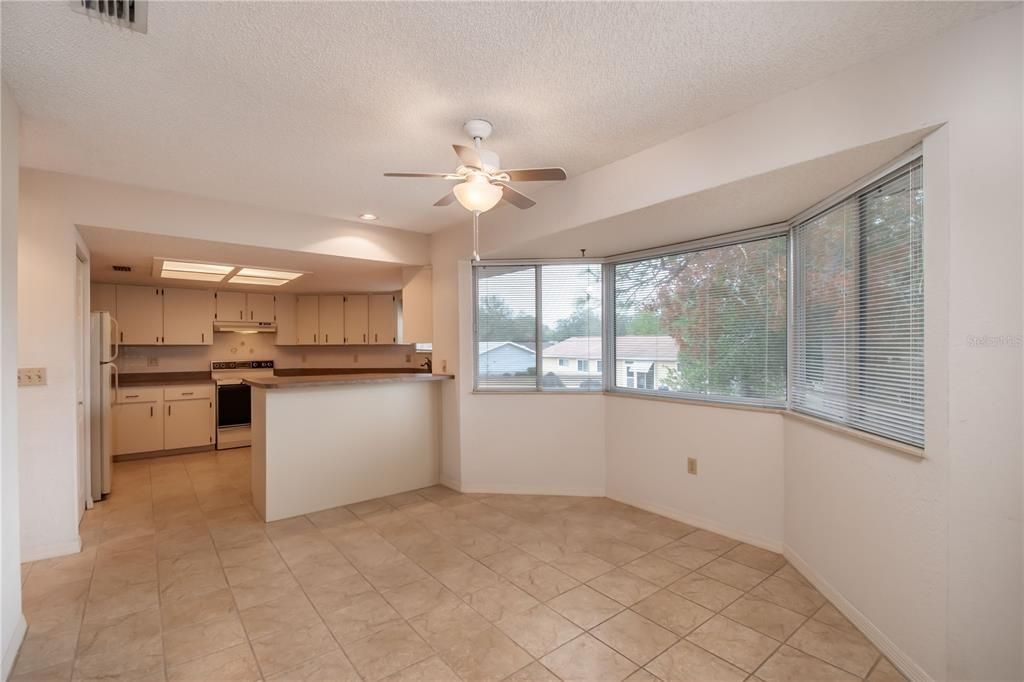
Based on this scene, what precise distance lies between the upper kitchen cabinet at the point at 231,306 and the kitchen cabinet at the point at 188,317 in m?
0.10

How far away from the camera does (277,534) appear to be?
340 cm

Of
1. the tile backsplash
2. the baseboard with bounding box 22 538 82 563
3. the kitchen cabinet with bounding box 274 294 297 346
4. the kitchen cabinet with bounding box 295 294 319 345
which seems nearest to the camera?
the baseboard with bounding box 22 538 82 563

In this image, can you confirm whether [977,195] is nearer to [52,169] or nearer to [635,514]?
[635,514]

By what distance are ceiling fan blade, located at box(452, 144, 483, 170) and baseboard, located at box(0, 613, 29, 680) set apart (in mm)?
2731

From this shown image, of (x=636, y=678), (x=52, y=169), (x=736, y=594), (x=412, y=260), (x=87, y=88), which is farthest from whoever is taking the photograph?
(x=412, y=260)

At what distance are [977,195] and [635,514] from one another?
285 cm

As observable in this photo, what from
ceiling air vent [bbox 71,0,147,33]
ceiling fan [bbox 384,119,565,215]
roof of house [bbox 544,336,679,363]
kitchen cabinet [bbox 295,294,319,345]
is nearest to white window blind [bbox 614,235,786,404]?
roof of house [bbox 544,336,679,363]

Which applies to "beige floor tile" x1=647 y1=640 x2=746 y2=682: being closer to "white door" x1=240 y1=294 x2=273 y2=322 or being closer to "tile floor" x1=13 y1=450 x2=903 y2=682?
"tile floor" x1=13 y1=450 x2=903 y2=682

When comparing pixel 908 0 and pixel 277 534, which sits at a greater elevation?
pixel 908 0

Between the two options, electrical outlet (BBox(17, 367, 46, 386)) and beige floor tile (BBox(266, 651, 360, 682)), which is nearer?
beige floor tile (BBox(266, 651, 360, 682))

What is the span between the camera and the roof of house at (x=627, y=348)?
3.77 m

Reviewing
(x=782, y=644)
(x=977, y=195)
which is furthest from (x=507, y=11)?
(x=782, y=644)

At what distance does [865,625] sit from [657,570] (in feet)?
3.21

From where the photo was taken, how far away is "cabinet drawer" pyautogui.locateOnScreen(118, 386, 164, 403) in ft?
17.8
